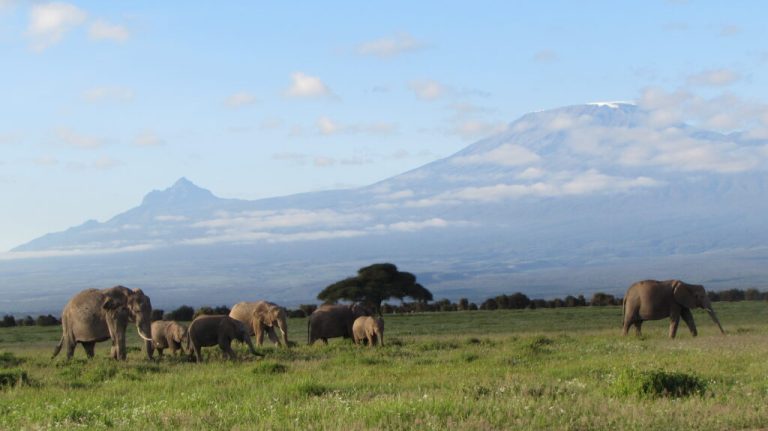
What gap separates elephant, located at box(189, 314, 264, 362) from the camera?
26.6 meters

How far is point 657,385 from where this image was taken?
16453mm

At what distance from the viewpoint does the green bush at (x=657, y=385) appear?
16.3 meters

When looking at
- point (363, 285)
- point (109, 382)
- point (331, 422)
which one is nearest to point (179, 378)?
point (109, 382)

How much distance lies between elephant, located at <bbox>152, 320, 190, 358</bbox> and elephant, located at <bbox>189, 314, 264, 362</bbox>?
132 inches

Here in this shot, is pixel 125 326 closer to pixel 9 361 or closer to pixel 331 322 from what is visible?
pixel 9 361

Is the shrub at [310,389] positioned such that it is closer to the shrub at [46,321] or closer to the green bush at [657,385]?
the green bush at [657,385]

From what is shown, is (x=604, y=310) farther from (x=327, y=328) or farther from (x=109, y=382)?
(x=109, y=382)

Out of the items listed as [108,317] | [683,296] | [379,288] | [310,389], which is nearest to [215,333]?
[108,317]

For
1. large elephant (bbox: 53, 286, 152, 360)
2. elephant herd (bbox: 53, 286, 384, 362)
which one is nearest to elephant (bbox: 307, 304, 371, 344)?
elephant herd (bbox: 53, 286, 384, 362)

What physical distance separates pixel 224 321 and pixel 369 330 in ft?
22.3

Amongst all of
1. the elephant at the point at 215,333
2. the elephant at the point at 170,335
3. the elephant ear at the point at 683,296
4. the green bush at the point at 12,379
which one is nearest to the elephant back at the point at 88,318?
the elephant at the point at 215,333

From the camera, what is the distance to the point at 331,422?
1405 centimetres

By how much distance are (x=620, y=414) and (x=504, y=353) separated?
1126 centimetres

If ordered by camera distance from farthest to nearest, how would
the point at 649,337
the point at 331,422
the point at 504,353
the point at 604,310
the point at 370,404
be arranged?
the point at 604,310, the point at 649,337, the point at 504,353, the point at 370,404, the point at 331,422
